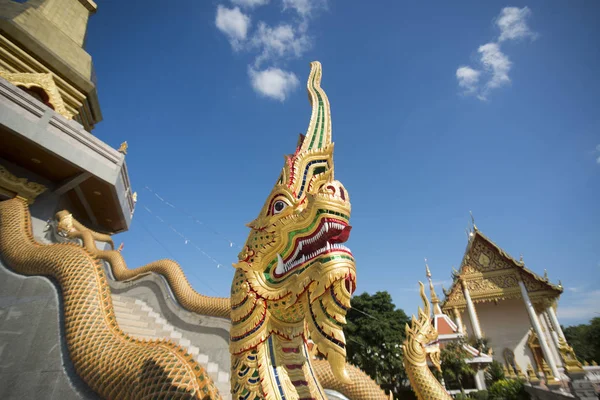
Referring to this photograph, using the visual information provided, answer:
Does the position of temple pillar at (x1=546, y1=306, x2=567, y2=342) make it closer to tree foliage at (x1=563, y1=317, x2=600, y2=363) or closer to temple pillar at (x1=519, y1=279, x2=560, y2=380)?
temple pillar at (x1=519, y1=279, x2=560, y2=380)

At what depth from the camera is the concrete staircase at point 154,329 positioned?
548 centimetres

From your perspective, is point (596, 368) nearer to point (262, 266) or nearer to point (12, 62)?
point (262, 266)

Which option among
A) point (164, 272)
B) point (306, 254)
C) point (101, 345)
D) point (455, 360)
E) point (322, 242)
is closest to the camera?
point (322, 242)

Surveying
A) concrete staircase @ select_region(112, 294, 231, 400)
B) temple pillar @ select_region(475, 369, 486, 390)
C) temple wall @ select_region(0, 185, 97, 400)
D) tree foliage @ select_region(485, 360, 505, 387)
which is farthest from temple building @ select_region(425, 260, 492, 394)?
temple wall @ select_region(0, 185, 97, 400)

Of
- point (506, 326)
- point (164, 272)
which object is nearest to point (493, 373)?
point (506, 326)

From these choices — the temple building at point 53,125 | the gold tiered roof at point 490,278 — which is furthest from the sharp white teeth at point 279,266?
the gold tiered roof at point 490,278

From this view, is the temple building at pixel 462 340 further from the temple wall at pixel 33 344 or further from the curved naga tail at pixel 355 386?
the temple wall at pixel 33 344

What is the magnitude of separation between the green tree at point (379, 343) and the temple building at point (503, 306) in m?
4.04

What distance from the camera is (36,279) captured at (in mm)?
4477

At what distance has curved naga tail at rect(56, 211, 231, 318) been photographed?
6.95 meters

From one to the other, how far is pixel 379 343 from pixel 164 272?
55.6 feet

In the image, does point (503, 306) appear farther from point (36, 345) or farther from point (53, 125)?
point (53, 125)

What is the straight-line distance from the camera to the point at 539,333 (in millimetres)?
16078

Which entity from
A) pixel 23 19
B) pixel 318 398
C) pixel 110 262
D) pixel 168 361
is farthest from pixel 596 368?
pixel 23 19
